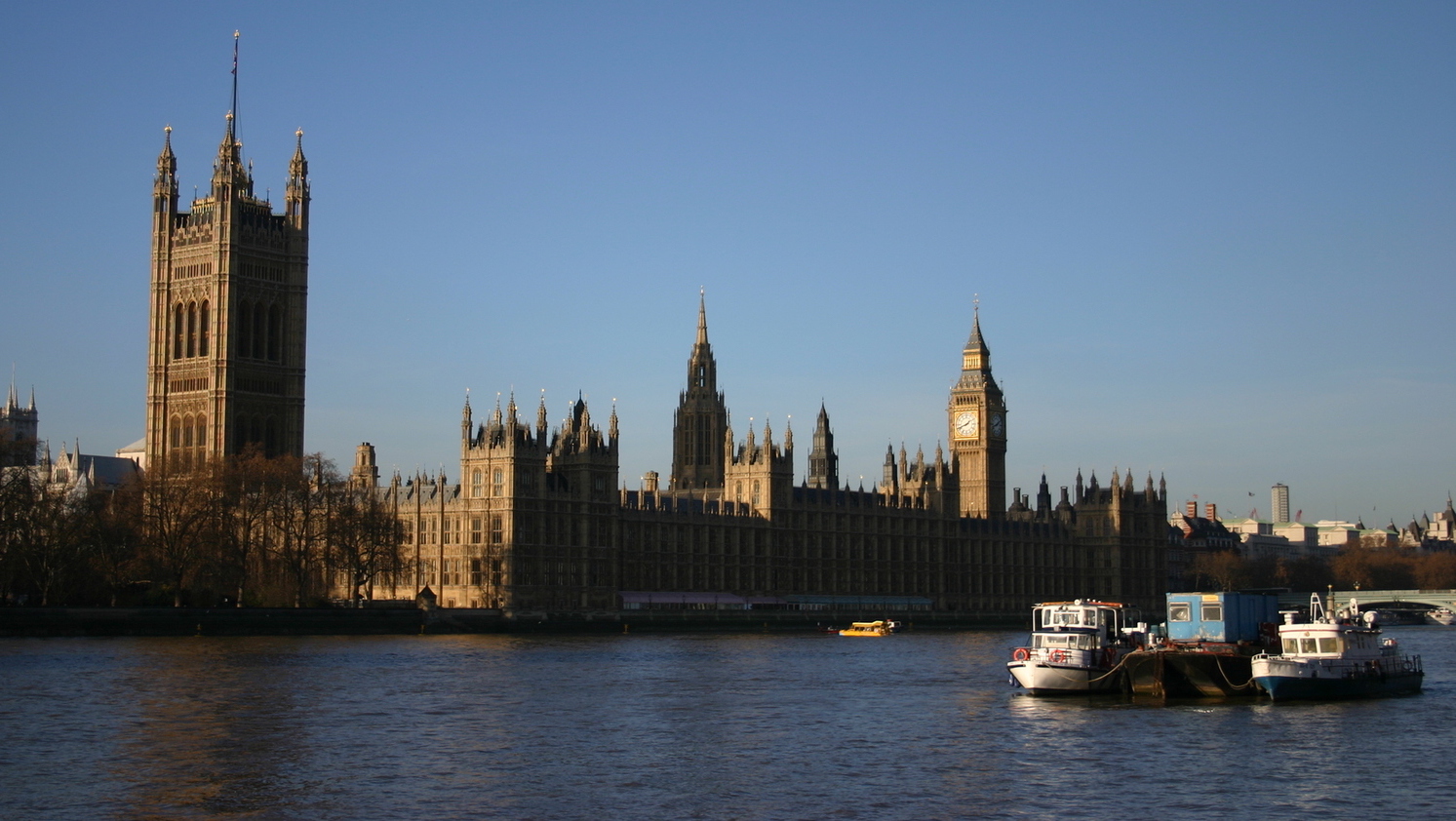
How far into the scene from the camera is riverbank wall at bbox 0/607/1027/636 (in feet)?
317

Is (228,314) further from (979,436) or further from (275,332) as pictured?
(979,436)

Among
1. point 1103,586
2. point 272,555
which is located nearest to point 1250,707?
point 272,555

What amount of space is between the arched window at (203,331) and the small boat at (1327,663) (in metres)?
99.9

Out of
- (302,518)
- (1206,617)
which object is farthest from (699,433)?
(1206,617)

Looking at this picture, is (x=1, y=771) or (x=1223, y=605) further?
(x=1223, y=605)

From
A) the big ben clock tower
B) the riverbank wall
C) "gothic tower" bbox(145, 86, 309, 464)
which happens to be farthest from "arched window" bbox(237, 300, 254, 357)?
the big ben clock tower

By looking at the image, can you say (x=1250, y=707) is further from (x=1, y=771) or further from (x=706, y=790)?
(x=1, y=771)

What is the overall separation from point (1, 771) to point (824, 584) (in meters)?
115

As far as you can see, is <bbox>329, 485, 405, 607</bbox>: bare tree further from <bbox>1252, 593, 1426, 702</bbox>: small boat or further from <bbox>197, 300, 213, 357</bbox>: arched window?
<bbox>1252, 593, 1426, 702</bbox>: small boat

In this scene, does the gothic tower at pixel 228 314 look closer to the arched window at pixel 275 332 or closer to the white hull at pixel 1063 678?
the arched window at pixel 275 332

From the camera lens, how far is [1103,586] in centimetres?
18900

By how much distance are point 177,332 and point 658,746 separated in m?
108

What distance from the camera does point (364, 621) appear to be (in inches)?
4331

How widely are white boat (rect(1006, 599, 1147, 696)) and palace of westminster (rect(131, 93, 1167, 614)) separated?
59.0m
